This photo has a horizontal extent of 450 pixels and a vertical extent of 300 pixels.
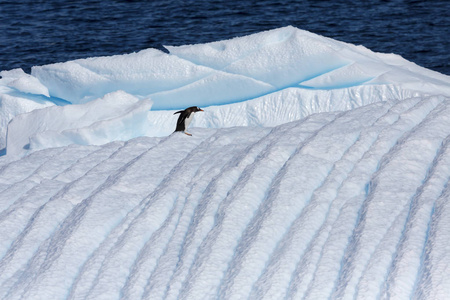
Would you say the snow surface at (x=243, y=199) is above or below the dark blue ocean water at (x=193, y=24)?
above

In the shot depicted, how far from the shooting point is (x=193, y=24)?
47.5 ft

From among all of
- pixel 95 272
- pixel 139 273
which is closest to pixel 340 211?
pixel 139 273

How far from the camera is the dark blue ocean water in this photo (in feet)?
43.4

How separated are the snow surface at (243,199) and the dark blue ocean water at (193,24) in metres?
6.46

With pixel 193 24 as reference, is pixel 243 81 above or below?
above

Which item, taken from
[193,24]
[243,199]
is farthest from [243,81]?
[193,24]

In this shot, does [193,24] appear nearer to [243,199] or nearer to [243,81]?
[243,81]

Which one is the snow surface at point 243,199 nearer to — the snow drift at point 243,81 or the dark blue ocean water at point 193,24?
the snow drift at point 243,81

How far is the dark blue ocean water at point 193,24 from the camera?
13.2 metres

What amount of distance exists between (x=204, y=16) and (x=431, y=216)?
11.7 m

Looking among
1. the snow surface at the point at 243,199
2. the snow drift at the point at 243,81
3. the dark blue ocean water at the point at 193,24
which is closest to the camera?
the snow surface at the point at 243,199

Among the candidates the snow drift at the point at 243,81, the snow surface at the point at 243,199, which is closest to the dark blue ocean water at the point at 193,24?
the snow drift at the point at 243,81

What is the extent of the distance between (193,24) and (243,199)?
422 inches

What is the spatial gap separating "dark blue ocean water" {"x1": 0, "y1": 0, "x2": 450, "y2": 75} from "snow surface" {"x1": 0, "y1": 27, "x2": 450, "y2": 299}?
21.2ft
